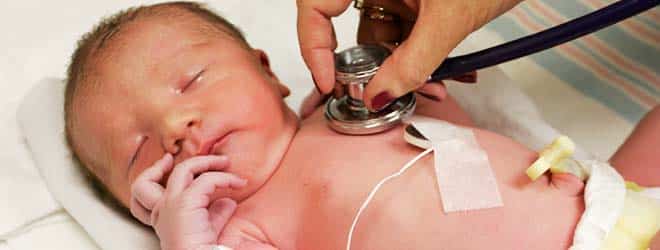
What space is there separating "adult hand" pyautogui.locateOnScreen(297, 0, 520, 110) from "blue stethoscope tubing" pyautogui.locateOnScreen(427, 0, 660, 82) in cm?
4

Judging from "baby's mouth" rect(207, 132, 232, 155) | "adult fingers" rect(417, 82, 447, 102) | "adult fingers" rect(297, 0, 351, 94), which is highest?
"adult fingers" rect(297, 0, 351, 94)

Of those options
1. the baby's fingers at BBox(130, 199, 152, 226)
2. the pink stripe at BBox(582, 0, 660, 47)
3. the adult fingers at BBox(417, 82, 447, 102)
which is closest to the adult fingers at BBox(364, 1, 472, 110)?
the adult fingers at BBox(417, 82, 447, 102)

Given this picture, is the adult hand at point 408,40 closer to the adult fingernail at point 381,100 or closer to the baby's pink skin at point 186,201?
the adult fingernail at point 381,100

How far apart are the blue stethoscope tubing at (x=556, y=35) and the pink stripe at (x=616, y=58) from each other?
483 mm

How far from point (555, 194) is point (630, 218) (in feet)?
0.27

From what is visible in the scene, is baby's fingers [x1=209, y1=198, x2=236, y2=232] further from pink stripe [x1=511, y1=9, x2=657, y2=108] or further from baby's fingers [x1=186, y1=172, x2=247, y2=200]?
pink stripe [x1=511, y1=9, x2=657, y2=108]

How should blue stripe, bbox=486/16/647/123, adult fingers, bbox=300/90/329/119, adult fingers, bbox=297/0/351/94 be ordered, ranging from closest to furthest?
adult fingers, bbox=297/0/351/94 → adult fingers, bbox=300/90/329/119 → blue stripe, bbox=486/16/647/123

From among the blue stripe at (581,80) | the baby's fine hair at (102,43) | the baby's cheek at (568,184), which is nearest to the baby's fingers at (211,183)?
the baby's fine hair at (102,43)

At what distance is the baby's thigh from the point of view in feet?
3.80

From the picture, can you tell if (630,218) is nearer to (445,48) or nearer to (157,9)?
(445,48)

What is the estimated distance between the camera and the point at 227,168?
3.45ft

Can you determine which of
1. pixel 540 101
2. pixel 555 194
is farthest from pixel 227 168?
pixel 540 101

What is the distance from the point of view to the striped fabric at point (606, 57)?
138 centimetres

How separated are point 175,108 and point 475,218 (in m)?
0.38
